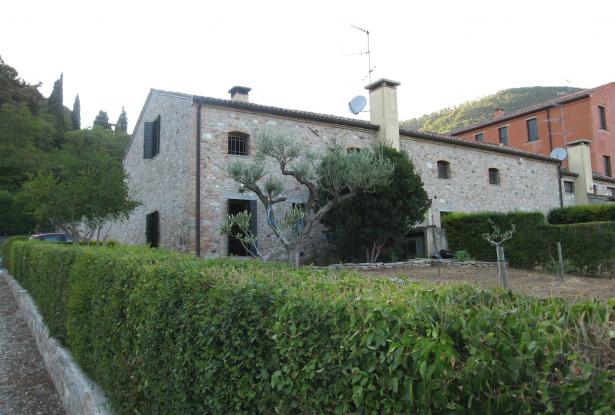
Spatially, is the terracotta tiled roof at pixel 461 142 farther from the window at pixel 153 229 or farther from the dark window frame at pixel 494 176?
the window at pixel 153 229

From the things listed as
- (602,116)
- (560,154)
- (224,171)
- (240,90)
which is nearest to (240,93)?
(240,90)

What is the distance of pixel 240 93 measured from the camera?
616 inches

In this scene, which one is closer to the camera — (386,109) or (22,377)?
(22,377)

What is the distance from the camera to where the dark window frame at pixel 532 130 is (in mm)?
29391

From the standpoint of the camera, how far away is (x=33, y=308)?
817 cm

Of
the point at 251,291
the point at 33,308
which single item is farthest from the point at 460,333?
the point at 33,308

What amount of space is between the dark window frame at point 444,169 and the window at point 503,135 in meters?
15.8

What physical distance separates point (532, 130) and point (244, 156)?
77.8 feet

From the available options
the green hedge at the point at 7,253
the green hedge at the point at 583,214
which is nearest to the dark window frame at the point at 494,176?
the green hedge at the point at 583,214

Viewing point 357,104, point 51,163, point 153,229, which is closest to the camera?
point 51,163

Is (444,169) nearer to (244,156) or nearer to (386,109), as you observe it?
(386,109)

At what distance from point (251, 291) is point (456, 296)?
38.6 inches

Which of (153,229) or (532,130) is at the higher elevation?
(532,130)

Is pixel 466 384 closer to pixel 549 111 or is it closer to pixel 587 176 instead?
pixel 587 176
